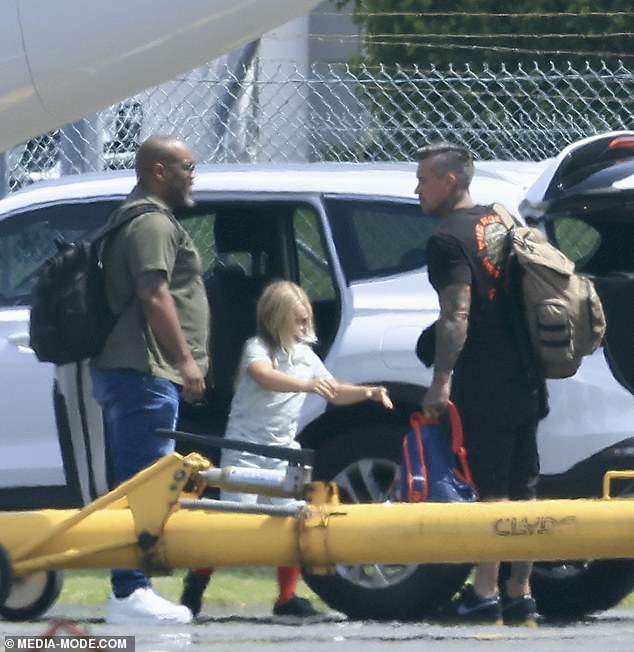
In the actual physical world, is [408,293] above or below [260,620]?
above

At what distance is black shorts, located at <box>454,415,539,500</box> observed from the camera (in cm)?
631

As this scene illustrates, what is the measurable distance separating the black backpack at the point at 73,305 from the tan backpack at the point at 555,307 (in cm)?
125

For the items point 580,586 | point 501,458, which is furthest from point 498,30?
point 501,458

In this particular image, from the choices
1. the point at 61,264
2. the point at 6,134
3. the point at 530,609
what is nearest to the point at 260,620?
the point at 530,609

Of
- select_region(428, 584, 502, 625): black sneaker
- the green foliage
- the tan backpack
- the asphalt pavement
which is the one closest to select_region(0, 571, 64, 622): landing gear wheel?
the asphalt pavement

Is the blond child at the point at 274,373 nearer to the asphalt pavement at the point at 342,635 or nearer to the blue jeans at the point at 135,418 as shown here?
the asphalt pavement at the point at 342,635

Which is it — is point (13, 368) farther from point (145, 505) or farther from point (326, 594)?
point (145, 505)

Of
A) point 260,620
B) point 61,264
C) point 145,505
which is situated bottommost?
point 260,620

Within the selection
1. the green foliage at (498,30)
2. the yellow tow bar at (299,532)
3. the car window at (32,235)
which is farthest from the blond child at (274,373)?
the green foliage at (498,30)

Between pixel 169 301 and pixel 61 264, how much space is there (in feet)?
1.32

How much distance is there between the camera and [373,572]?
6.65m

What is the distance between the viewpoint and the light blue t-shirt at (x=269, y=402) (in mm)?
6578

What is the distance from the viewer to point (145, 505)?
5105 millimetres

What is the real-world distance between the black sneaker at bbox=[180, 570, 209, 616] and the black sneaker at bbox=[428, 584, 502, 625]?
2.88 feet
